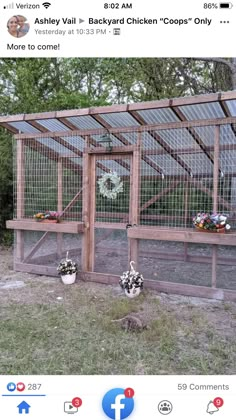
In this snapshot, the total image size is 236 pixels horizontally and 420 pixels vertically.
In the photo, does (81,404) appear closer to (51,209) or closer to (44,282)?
(44,282)

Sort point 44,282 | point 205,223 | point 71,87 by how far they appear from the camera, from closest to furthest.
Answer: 1. point 205,223
2. point 44,282
3. point 71,87

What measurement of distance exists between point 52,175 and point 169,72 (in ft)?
18.1

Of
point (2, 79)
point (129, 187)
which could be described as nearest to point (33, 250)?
point (129, 187)

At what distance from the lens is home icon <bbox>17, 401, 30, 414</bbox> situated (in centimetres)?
96

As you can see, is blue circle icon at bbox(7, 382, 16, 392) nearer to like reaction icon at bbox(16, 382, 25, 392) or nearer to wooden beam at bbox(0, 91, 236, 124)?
like reaction icon at bbox(16, 382, 25, 392)

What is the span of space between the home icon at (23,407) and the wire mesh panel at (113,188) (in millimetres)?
3477

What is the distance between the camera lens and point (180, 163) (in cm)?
476

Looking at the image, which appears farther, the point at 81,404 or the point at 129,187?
the point at 129,187

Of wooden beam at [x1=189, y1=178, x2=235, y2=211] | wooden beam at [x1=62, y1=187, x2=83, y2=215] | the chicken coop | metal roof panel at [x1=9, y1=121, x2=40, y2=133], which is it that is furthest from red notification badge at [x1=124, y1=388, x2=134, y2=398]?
metal roof panel at [x1=9, y1=121, x2=40, y2=133]

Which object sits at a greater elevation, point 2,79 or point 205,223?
point 2,79

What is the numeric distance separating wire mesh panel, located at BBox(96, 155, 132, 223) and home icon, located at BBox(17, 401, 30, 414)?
3477 millimetres

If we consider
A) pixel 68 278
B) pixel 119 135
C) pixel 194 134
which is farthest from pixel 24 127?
pixel 194 134

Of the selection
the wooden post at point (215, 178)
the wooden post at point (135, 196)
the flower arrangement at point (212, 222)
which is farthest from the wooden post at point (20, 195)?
the wooden post at point (215, 178)

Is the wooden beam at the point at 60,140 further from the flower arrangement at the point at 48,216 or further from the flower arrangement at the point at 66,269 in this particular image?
the flower arrangement at the point at 66,269
